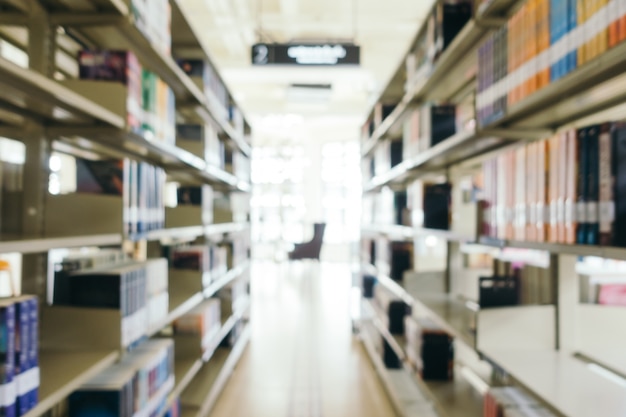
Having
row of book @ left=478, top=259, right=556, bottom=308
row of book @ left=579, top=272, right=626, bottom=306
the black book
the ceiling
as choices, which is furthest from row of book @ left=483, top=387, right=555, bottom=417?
the ceiling

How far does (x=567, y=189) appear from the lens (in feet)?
4.33

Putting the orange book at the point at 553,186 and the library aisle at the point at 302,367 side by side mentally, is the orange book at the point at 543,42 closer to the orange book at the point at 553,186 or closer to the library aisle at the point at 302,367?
the orange book at the point at 553,186

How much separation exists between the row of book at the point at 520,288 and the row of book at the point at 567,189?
0.75ft

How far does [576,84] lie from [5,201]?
176 centimetres

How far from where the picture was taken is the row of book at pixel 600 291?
1915 millimetres

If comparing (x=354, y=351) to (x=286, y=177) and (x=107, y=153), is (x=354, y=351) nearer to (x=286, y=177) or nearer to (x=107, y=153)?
(x=107, y=153)

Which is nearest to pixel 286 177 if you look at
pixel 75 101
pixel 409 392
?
pixel 409 392

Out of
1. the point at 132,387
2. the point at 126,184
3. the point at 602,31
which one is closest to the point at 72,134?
the point at 126,184

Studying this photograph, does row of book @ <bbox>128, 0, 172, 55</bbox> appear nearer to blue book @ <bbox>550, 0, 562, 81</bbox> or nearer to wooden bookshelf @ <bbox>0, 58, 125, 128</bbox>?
wooden bookshelf @ <bbox>0, 58, 125, 128</bbox>

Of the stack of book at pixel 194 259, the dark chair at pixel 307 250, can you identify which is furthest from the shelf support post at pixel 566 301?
the dark chair at pixel 307 250

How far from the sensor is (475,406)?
242 cm

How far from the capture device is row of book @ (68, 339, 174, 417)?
1735 mm

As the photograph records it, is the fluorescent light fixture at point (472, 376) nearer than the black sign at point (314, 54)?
Yes

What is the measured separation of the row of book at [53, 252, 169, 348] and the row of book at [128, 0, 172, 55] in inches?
35.8
